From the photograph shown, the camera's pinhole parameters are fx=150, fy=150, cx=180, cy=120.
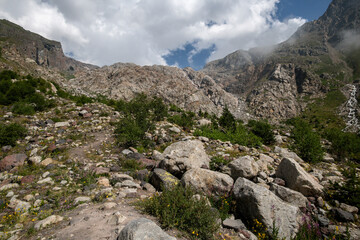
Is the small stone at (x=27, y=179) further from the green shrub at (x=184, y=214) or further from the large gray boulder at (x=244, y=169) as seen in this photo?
the large gray boulder at (x=244, y=169)

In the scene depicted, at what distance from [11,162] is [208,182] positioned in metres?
8.99

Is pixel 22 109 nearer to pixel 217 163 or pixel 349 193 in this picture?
pixel 217 163

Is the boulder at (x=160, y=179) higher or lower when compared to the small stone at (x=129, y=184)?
higher

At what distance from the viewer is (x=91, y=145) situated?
9.63 meters

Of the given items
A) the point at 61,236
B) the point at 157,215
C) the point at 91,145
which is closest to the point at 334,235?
the point at 157,215

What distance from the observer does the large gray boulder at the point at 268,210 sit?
14.9 ft

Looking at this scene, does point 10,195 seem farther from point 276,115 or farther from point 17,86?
point 276,115

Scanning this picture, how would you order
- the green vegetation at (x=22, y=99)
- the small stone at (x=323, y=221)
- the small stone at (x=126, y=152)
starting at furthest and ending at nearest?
the green vegetation at (x=22, y=99) < the small stone at (x=126, y=152) < the small stone at (x=323, y=221)

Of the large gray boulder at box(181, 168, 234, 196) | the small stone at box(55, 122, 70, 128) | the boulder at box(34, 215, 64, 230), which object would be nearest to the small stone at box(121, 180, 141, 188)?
the large gray boulder at box(181, 168, 234, 196)

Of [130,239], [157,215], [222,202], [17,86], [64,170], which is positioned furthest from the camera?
[17,86]

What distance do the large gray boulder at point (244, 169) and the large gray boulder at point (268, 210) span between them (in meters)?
1.39

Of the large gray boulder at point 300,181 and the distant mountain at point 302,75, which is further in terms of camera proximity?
the distant mountain at point 302,75

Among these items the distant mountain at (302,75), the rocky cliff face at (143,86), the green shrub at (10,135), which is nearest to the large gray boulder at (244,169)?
the green shrub at (10,135)

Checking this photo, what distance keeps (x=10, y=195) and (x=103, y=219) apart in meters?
3.88
